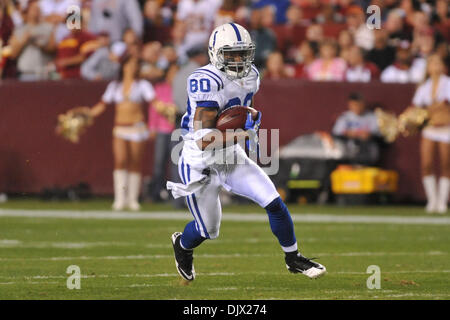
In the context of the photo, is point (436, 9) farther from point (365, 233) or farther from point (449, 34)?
point (365, 233)

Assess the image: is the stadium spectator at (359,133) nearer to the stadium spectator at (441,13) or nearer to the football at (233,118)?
the stadium spectator at (441,13)

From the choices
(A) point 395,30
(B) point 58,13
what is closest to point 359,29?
(A) point 395,30

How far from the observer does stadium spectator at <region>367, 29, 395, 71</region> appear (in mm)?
16031

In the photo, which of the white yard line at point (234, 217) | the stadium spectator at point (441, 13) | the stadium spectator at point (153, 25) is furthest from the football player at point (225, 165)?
the stadium spectator at point (153, 25)

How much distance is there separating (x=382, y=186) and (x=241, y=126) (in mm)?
8222

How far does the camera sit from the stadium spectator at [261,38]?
16641 millimetres

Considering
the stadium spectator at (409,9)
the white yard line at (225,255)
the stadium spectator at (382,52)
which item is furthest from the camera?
the stadium spectator at (409,9)

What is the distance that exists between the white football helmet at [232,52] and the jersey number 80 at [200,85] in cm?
23

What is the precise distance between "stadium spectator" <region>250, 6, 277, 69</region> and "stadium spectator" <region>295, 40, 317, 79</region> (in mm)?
459

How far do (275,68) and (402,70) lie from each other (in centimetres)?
185

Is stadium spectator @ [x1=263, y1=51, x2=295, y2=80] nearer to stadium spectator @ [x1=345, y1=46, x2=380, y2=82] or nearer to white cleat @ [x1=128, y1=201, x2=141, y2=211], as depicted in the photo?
stadium spectator @ [x1=345, y1=46, x2=380, y2=82]

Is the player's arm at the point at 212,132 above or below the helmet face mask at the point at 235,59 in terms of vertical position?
below

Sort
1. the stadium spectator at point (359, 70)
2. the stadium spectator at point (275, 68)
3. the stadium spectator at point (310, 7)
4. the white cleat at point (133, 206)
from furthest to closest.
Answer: the stadium spectator at point (310, 7) → the stadium spectator at point (275, 68) → the stadium spectator at point (359, 70) → the white cleat at point (133, 206)

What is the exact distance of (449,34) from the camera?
55.1ft
